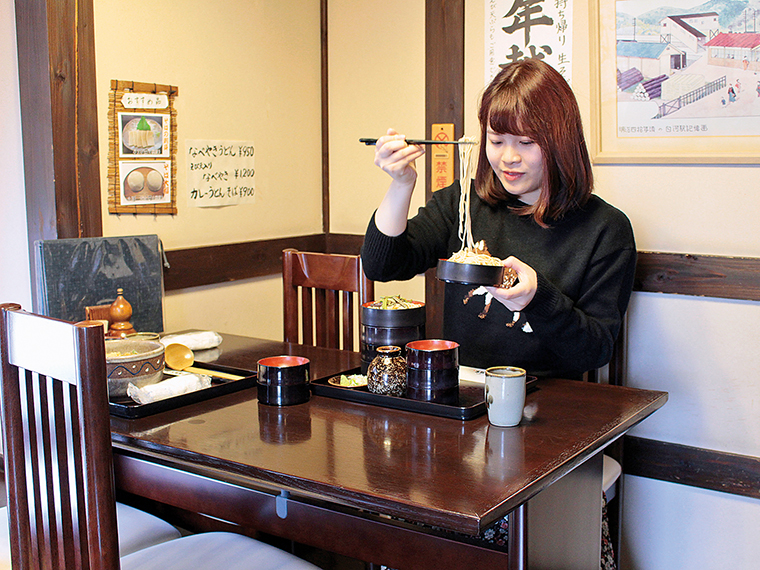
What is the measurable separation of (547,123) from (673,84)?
Answer: 2.32 feet

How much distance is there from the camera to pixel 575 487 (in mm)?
1381

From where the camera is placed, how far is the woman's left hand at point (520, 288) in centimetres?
153

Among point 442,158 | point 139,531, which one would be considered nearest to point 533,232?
point 442,158

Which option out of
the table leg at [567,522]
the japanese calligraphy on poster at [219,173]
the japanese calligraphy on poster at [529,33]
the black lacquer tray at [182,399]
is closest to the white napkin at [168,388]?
the black lacquer tray at [182,399]

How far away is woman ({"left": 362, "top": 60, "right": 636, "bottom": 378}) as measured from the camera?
5.74 ft

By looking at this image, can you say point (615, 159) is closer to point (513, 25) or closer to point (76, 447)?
point (513, 25)

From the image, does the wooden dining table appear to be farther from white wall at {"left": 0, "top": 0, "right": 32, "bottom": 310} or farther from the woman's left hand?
white wall at {"left": 0, "top": 0, "right": 32, "bottom": 310}

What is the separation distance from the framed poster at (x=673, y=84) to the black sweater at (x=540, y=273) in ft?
1.68

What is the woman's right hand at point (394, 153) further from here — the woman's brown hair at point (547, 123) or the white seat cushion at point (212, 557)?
the white seat cushion at point (212, 557)

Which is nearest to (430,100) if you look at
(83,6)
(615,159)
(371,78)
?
(371,78)

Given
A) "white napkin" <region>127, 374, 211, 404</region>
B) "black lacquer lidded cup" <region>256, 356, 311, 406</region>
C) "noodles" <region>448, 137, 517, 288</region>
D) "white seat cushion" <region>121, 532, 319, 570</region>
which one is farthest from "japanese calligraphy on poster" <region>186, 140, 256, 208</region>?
"white seat cushion" <region>121, 532, 319, 570</region>

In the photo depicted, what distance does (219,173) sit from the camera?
2.84 meters

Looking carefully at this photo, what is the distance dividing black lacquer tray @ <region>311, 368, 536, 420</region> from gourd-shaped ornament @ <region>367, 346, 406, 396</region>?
17 mm

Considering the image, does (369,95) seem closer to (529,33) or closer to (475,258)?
(529,33)
